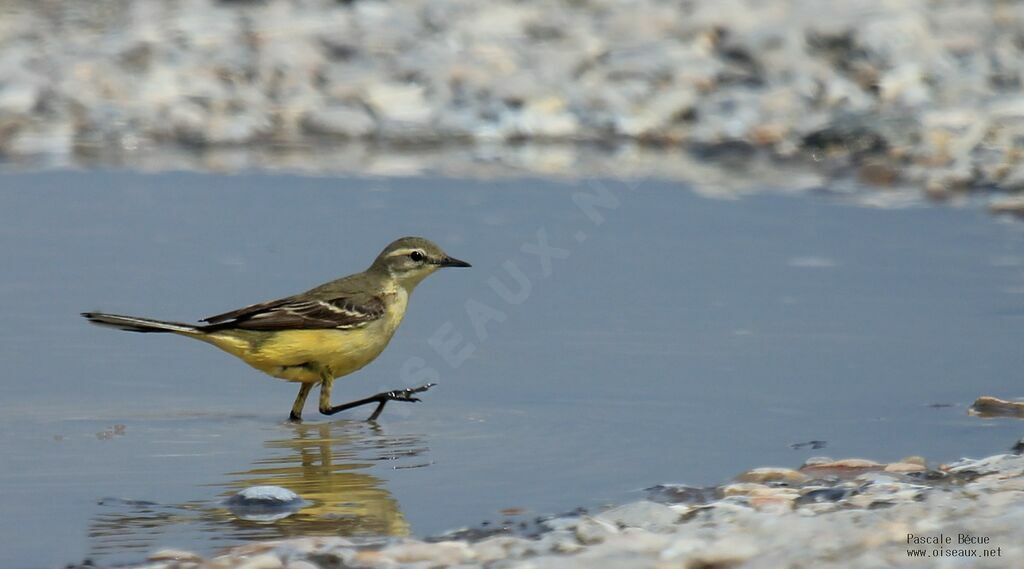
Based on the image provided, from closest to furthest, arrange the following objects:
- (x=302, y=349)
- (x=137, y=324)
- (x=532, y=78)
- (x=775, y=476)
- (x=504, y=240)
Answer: (x=775, y=476) → (x=137, y=324) → (x=302, y=349) → (x=504, y=240) → (x=532, y=78)

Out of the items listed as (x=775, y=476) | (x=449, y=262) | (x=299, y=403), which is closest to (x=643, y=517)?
(x=775, y=476)

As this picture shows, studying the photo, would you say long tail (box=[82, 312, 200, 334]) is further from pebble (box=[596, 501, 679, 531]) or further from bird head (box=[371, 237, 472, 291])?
pebble (box=[596, 501, 679, 531])

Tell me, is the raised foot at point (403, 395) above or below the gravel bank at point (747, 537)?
above

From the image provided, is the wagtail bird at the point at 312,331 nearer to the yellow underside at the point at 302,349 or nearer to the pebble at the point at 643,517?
the yellow underside at the point at 302,349

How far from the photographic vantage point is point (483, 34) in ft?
56.9

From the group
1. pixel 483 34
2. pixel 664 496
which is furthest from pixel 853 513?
pixel 483 34

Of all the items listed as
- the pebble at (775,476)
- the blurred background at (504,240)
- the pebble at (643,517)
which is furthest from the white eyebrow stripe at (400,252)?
the pebble at (643,517)

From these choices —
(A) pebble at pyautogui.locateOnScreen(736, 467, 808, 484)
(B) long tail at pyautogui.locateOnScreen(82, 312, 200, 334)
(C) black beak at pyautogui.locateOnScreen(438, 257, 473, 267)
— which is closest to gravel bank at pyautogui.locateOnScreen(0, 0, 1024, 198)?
(C) black beak at pyautogui.locateOnScreen(438, 257, 473, 267)

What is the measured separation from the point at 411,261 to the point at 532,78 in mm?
7761

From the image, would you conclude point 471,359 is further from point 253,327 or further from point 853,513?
point 853,513

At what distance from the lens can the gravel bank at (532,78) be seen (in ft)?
47.8

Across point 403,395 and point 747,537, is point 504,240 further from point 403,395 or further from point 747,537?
point 747,537

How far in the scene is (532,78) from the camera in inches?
631

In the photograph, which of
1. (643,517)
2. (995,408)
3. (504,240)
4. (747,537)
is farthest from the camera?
(504,240)
